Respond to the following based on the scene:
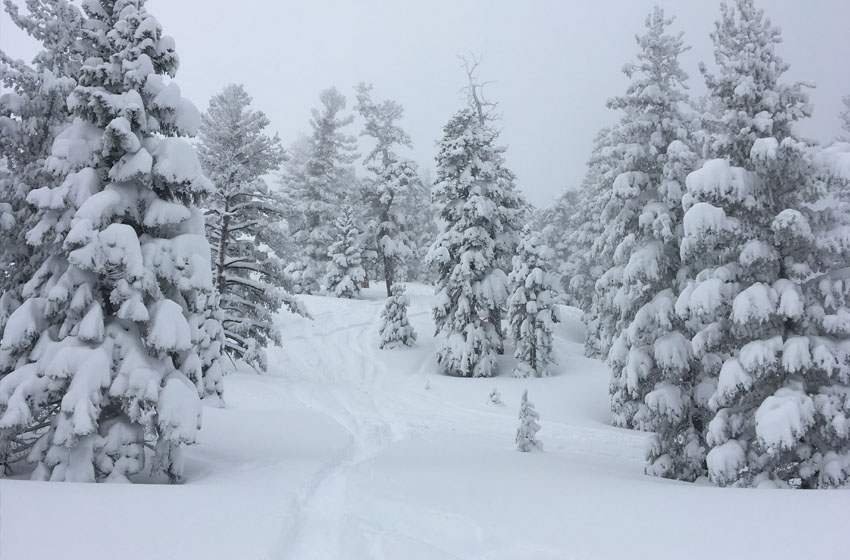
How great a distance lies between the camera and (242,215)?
22.2 m

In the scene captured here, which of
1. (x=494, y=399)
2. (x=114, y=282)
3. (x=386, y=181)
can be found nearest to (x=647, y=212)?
(x=494, y=399)

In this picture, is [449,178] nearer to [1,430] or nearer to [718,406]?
[718,406]

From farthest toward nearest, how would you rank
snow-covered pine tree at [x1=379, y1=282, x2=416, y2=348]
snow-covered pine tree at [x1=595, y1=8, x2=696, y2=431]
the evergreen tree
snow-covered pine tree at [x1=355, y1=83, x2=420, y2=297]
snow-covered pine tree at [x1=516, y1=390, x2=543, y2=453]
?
1. snow-covered pine tree at [x1=355, y1=83, x2=420, y2=297]
2. snow-covered pine tree at [x1=379, y1=282, x2=416, y2=348]
3. the evergreen tree
4. snow-covered pine tree at [x1=595, y1=8, x2=696, y2=431]
5. snow-covered pine tree at [x1=516, y1=390, x2=543, y2=453]

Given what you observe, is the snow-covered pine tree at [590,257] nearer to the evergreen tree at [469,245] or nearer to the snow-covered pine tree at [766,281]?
the evergreen tree at [469,245]

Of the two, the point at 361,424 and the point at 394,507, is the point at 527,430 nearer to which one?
the point at 361,424

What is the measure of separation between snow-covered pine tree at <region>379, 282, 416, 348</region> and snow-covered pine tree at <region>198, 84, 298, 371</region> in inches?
340

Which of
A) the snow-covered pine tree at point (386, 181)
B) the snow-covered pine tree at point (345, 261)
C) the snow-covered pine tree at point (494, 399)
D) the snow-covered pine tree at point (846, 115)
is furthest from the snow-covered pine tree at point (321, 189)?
the snow-covered pine tree at point (846, 115)

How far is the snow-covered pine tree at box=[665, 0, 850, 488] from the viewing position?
9906 mm

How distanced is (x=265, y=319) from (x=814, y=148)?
1906 cm

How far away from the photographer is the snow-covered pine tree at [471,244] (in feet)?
84.0

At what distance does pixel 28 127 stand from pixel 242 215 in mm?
12723

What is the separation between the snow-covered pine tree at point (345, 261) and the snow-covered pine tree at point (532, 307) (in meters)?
21.0

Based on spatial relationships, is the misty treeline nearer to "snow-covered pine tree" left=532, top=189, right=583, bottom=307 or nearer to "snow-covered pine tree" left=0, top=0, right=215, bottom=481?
"snow-covered pine tree" left=0, top=0, right=215, bottom=481

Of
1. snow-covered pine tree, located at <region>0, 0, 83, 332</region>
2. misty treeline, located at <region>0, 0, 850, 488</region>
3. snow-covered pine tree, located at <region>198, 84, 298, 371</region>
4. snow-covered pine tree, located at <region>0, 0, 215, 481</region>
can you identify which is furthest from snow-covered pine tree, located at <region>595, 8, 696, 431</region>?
snow-covered pine tree, located at <region>0, 0, 83, 332</region>
